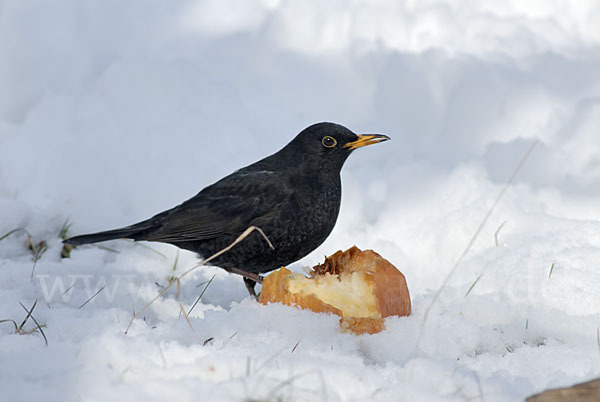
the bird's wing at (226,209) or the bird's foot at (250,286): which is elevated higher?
A: the bird's wing at (226,209)

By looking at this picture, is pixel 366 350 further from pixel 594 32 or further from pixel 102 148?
pixel 594 32

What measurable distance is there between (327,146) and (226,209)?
0.62 m

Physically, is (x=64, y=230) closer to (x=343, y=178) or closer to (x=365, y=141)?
(x=343, y=178)

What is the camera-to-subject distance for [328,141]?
12.7 feet

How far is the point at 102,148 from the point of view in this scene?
205 inches

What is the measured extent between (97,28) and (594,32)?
13.3 ft

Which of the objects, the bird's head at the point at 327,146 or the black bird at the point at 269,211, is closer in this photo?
the black bird at the point at 269,211

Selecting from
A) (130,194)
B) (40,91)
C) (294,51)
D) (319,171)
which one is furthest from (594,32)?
(40,91)

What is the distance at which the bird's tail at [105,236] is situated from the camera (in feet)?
12.6

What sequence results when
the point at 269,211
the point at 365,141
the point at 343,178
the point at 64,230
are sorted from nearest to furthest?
the point at 269,211 < the point at 365,141 < the point at 64,230 < the point at 343,178

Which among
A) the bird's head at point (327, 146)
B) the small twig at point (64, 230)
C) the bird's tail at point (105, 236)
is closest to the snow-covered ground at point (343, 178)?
the small twig at point (64, 230)

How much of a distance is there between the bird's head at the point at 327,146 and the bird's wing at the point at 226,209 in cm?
19

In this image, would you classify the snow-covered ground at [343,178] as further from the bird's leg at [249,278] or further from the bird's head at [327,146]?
the bird's head at [327,146]

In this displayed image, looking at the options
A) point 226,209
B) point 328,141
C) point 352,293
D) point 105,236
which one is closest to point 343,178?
point 328,141
